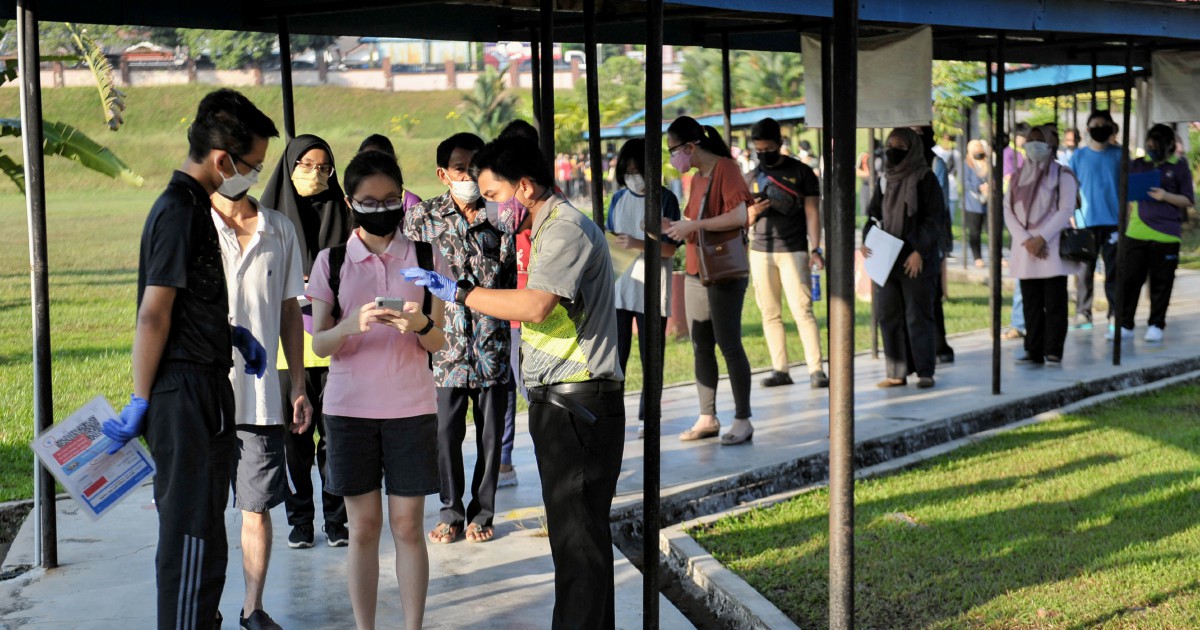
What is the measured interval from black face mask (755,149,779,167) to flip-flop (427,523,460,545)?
443cm

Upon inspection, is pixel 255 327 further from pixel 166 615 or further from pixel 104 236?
pixel 104 236

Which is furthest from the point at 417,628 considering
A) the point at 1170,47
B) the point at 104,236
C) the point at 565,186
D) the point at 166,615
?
the point at 565,186

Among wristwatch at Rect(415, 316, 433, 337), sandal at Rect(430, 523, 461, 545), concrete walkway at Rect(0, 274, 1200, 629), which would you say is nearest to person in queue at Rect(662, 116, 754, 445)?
concrete walkway at Rect(0, 274, 1200, 629)

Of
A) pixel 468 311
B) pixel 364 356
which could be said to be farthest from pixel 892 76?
pixel 364 356

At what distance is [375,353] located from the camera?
4.71 m

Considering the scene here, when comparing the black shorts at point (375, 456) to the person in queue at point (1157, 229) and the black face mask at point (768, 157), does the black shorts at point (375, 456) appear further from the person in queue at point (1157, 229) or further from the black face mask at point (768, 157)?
the person in queue at point (1157, 229)

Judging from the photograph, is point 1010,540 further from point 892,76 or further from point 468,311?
point 892,76

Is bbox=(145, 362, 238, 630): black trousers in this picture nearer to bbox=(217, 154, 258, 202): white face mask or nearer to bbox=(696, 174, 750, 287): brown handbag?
bbox=(217, 154, 258, 202): white face mask

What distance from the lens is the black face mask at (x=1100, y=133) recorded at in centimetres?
1227

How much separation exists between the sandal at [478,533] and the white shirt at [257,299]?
1.64 meters

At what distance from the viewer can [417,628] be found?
15.4 feet

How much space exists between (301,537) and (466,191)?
182 centimetres

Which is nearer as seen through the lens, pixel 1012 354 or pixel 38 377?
pixel 38 377

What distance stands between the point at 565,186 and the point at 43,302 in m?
38.1
